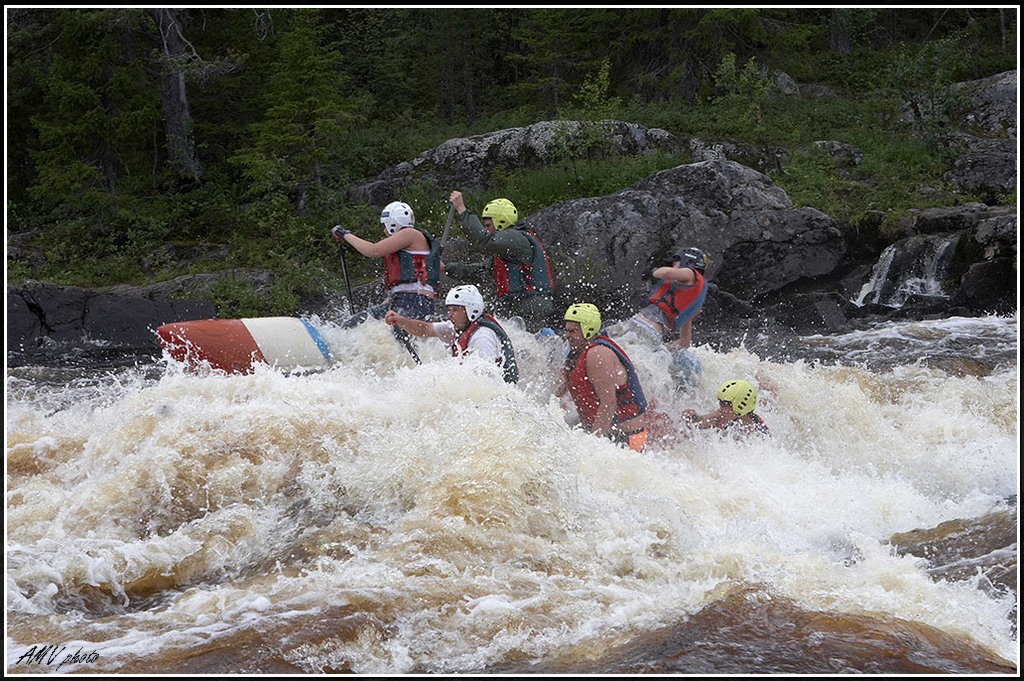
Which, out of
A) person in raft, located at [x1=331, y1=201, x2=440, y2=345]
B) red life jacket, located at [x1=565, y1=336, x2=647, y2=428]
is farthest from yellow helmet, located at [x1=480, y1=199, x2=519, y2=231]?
red life jacket, located at [x1=565, y1=336, x2=647, y2=428]

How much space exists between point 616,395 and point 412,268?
8.04 feet

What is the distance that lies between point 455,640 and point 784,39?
1958cm

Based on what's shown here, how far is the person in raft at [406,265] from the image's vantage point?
28.3ft

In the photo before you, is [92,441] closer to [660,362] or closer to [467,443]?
[467,443]

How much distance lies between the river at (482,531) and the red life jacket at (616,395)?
0.26 m

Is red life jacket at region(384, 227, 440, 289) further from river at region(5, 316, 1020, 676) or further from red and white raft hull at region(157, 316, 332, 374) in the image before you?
red and white raft hull at region(157, 316, 332, 374)

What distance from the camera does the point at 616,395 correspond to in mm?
7359

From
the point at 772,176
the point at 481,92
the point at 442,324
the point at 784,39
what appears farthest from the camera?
the point at 481,92

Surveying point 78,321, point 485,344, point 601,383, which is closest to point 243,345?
point 485,344

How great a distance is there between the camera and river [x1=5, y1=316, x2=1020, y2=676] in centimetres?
429

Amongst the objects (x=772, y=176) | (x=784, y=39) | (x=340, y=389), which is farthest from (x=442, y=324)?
(x=784, y=39)

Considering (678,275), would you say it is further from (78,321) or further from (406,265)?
(78,321)

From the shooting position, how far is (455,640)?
4.32m

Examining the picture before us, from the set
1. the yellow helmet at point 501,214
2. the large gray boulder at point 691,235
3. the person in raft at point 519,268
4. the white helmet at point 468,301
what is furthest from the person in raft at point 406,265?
the large gray boulder at point 691,235
